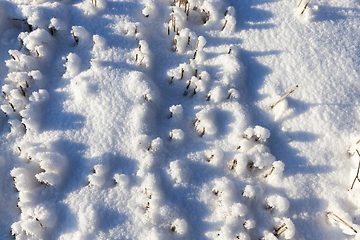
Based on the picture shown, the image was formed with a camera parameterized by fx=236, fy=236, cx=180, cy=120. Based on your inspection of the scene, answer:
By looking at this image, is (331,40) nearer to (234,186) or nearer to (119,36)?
(234,186)

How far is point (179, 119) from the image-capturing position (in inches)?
112

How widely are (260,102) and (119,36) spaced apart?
203 cm

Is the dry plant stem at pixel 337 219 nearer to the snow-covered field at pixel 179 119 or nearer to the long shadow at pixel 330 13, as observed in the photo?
the snow-covered field at pixel 179 119

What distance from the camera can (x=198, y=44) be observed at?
3.10 metres

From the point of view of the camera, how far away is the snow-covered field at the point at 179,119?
2.35 metres

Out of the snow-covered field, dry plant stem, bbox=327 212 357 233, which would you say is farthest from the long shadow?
dry plant stem, bbox=327 212 357 233

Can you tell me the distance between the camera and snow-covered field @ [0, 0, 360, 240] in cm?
235

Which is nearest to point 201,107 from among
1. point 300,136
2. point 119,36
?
point 300,136

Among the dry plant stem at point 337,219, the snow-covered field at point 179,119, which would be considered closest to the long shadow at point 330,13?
the snow-covered field at point 179,119

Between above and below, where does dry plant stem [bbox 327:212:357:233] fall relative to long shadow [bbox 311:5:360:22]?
below

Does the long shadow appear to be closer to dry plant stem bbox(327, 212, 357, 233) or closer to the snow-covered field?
the snow-covered field

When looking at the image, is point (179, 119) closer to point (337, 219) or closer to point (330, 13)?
Result: point (337, 219)

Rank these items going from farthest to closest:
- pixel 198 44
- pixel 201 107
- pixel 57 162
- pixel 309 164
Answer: pixel 198 44 → pixel 201 107 → pixel 309 164 → pixel 57 162

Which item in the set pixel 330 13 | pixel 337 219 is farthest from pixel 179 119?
pixel 330 13
